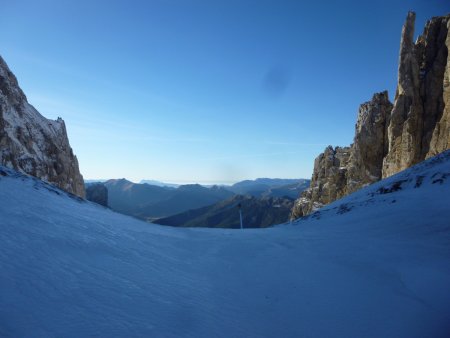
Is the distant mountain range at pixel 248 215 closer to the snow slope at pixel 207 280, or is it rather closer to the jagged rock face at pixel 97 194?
the jagged rock face at pixel 97 194

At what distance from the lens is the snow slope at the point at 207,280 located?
13.2 feet

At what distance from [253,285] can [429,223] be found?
20.6 ft

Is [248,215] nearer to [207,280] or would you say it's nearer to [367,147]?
[367,147]

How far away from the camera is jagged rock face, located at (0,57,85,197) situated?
1419 inches

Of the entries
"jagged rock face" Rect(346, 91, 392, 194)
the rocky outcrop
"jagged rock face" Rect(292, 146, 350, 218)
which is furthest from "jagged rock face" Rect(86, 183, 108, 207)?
"jagged rock face" Rect(346, 91, 392, 194)

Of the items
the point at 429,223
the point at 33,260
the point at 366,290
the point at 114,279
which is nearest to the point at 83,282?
the point at 114,279

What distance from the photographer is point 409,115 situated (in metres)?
44.5

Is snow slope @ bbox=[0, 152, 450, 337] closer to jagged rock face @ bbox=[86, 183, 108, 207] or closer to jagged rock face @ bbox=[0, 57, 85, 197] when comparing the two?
jagged rock face @ bbox=[0, 57, 85, 197]

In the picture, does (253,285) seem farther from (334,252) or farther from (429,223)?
(429,223)

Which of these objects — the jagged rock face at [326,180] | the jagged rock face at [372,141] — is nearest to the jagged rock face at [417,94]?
the jagged rock face at [372,141]

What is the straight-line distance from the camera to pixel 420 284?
582cm

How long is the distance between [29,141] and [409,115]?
50.8 m

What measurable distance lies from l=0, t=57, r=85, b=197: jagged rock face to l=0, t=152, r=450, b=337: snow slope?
3159cm

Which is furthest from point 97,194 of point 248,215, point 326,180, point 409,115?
point 409,115
